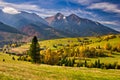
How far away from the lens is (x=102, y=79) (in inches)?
2077

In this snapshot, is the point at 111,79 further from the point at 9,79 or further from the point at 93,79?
the point at 9,79

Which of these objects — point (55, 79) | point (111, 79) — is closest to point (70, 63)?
point (111, 79)

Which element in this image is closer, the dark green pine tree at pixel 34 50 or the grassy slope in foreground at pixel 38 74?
the grassy slope in foreground at pixel 38 74

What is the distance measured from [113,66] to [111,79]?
12800cm

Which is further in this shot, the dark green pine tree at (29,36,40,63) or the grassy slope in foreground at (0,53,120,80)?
the dark green pine tree at (29,36,40,63)

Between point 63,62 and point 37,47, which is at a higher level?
point 37,47

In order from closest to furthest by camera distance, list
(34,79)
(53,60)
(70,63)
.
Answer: (34,79), (70,63), (53,60)

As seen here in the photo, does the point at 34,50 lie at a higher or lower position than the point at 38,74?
higher

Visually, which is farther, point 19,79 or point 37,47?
point 37,47

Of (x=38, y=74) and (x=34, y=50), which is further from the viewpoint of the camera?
(x=34, y=50)

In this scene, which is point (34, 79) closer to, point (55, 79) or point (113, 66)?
point (55, 79)

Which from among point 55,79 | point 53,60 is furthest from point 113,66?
point 55,79

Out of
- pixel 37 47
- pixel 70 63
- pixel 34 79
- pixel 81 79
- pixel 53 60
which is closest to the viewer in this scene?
pixel 34 79

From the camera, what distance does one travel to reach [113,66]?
179375 millimetres
